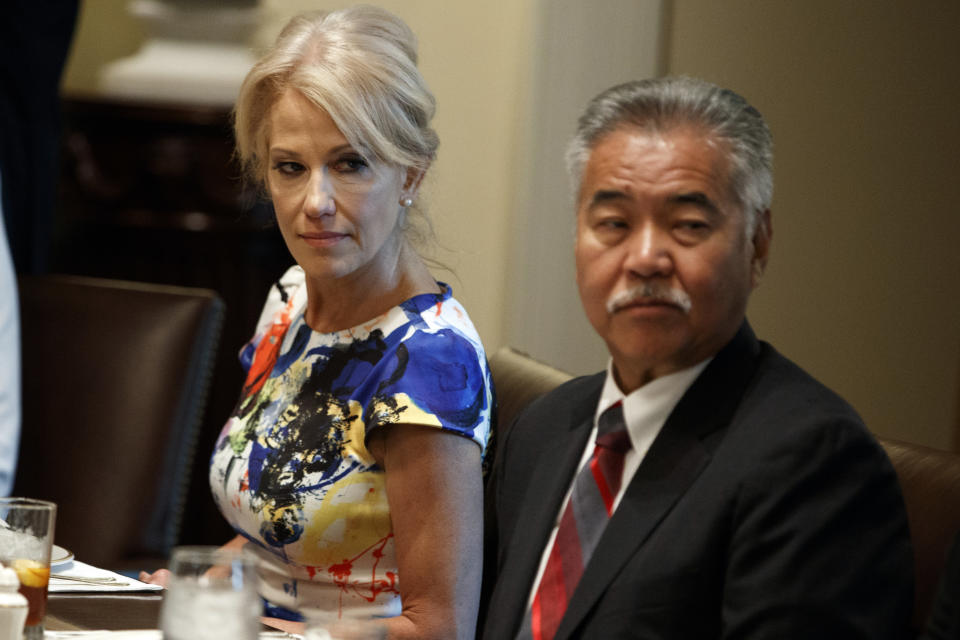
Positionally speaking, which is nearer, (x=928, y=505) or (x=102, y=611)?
(x=928, y=505)

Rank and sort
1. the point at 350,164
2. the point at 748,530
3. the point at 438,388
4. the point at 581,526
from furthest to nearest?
the point at 350,164
the point at 438,388
the point at 581,526
the point at 748,530

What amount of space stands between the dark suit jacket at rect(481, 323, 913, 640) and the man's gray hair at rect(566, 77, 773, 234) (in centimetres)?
15

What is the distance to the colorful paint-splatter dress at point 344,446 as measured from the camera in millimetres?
1641

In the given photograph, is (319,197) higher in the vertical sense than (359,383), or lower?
higher

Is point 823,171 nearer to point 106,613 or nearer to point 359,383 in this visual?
point 359,383

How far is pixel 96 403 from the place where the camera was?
2.38 m

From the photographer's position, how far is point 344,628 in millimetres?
1023

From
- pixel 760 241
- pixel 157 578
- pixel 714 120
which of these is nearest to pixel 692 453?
pixel 760 241

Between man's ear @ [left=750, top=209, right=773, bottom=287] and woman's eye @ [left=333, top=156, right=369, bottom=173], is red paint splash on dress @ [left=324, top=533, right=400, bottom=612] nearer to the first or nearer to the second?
woman's eye @ [left=333, top=156, right=369, bottom=173]

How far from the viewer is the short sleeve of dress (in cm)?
160

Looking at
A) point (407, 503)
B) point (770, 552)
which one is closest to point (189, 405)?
point (407, 503)

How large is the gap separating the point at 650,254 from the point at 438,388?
490mm

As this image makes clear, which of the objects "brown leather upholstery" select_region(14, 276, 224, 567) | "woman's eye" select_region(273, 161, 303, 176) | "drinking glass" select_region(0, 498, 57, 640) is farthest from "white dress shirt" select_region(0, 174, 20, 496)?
"drinking glass" select_region(0, 498, 57, 640)

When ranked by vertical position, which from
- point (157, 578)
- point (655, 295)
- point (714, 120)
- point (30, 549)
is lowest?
point (157, 578)
